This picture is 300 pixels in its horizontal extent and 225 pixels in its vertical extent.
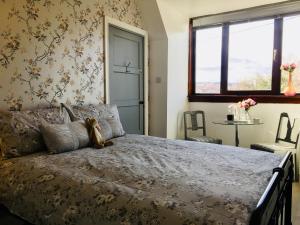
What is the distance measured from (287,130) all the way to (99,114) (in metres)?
2.60

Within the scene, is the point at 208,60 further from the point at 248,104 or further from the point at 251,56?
the point at 248,104

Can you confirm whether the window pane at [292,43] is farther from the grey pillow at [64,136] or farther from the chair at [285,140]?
the grey pillow at [64,136]

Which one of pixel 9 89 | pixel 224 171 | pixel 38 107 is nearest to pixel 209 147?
pixel 224 171

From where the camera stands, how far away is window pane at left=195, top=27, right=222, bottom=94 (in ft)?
14.4

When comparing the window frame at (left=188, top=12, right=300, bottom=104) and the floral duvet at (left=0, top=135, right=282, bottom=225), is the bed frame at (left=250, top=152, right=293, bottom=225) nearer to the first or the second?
the floral duvet at (left=0, top=135, right=282, bottom=225)

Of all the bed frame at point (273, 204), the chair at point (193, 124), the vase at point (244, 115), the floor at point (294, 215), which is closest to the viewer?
the bed frame at point (273, 204)

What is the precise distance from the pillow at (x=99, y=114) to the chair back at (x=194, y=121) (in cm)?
164

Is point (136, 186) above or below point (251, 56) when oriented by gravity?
below

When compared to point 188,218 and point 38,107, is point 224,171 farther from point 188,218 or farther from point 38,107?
point 38,107

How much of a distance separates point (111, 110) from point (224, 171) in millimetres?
1629

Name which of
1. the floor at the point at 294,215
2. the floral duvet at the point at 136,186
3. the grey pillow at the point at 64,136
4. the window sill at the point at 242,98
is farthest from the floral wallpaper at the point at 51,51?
the window sill at the point at 242,98

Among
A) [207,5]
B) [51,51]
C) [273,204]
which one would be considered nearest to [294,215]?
[273,204]

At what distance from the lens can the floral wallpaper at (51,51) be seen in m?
2.24

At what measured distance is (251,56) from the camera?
4133mm
